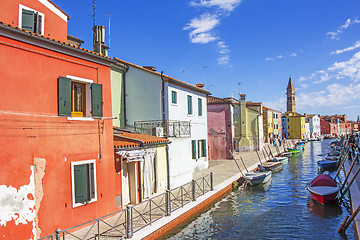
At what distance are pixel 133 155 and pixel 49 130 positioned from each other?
4193 millimetres

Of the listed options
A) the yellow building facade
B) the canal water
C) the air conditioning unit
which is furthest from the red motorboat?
the yellow building facade

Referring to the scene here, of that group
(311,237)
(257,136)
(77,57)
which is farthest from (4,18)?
(257,136)

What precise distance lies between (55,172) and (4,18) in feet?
18.7

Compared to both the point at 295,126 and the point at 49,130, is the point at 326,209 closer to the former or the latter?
the point at 49,130

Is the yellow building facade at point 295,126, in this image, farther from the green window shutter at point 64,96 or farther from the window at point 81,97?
the green window shutter at point 64,96

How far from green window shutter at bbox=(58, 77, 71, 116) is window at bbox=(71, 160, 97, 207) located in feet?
6.15

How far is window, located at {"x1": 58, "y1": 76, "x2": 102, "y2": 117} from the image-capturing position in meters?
9.87

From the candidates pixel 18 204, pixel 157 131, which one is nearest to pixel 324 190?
pixel 157 131

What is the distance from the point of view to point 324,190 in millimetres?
16109

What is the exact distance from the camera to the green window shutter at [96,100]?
1081 centimetres

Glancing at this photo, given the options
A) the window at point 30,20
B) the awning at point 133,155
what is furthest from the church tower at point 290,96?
the window at point 30,20

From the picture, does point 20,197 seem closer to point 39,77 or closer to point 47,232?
point 47,232

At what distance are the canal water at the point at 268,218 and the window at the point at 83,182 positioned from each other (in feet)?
12.0

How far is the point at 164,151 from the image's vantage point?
15.7 m
